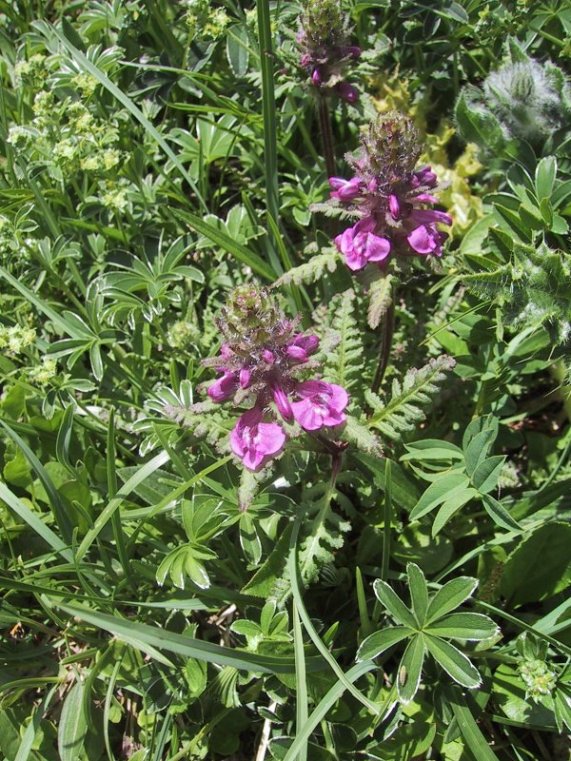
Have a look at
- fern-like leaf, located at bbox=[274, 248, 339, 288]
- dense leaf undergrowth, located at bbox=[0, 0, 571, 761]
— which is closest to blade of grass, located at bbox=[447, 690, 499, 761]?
dense leaf undergrowth, located at bbox=[0, 0, 571, 761]

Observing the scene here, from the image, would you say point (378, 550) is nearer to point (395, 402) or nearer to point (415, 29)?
point (395, 402)

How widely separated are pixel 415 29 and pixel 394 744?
285 centimetres

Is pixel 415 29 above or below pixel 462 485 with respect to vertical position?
above

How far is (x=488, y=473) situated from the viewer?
85.3 inches

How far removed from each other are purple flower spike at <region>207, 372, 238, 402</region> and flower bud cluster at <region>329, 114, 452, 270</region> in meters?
0.55

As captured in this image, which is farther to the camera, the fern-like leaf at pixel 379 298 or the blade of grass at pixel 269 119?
the blade of grass at pixel 269 119

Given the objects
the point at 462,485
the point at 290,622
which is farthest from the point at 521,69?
the point at 290,622

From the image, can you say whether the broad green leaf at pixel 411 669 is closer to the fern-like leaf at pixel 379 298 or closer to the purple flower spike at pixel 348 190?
the fern-like leaf at pixel 379 298

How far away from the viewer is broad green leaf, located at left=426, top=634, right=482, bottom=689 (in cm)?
191

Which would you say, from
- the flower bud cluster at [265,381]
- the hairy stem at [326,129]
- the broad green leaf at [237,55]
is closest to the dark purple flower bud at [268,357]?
the flower bud cluster at [265,381]

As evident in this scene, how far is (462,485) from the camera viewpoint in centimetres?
221

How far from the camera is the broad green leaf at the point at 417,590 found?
200 centimetres

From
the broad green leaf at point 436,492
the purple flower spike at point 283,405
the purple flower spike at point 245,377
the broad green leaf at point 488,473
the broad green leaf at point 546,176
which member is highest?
the broad green leaf at point 546,176

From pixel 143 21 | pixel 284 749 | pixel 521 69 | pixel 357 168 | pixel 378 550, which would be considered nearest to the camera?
pixel 284 749
